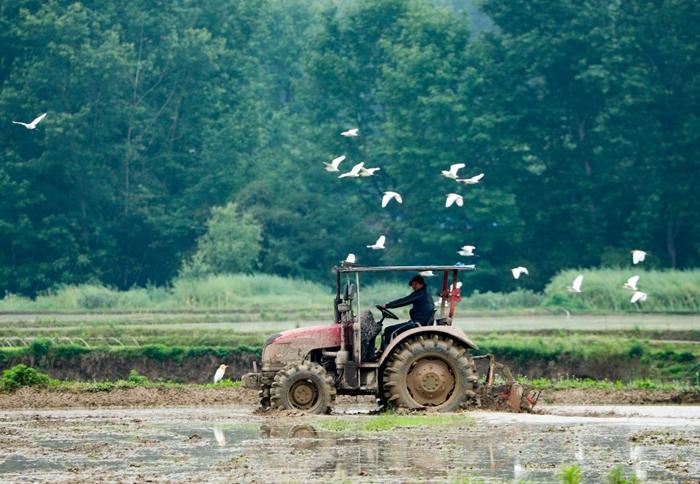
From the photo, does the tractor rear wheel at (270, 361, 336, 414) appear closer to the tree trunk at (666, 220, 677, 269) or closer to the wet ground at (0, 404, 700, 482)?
the wet ground at (0, 404, 700, 482)

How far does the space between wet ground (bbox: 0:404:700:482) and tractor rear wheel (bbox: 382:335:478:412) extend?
0.47 metres

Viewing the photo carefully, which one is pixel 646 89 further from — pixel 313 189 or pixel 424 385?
pixel 424 385

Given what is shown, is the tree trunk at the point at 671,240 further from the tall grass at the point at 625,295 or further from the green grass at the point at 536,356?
the green grass at the point at 536,356

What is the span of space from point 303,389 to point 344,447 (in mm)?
3958

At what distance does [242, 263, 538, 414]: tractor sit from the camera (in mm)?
23781

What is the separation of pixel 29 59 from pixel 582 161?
27.2m

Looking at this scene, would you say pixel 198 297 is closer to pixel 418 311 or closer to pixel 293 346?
pixel 293 346

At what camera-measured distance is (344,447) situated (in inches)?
804

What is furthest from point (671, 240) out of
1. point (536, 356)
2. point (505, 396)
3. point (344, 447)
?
point (344, 447)

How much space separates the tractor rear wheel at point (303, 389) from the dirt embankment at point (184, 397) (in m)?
3.38

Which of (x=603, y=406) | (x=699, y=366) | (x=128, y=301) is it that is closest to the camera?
(x=603, y=406)

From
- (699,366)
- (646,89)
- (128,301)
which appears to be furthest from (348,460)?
(646,89)

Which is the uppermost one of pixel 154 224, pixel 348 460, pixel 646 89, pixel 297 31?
pixel 297 31

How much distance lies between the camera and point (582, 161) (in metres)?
75.9
